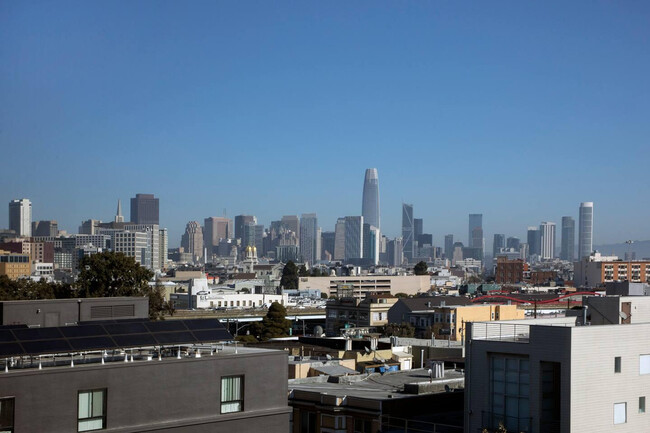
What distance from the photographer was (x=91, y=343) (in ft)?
60.2

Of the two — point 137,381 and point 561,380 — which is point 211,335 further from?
point 561,380

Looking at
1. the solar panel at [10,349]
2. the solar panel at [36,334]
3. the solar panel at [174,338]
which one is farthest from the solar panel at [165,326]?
the solar panel at [10,349]

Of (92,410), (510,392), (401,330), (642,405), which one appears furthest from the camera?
A: (401,330)

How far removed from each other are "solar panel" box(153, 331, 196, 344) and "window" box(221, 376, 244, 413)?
1.30m

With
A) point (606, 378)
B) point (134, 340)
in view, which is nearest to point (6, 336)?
point (134, 340)

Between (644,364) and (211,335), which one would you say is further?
(644,364)

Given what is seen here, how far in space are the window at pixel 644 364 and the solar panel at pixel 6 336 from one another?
13.7 meters

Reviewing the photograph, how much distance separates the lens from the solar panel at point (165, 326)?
65.3 ft

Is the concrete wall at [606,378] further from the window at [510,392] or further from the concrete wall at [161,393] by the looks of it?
the concrete wall at [161,393]

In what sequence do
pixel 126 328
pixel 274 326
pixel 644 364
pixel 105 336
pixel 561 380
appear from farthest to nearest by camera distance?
Answer: pixel 274 326 < pixel 644 364 < pixel 561 380 < pixel 126 328 < pixel 105 336

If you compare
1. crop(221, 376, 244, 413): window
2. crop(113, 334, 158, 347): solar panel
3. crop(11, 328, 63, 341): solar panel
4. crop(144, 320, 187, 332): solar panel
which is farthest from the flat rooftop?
crop(11, 328, 63, 341): solar panel

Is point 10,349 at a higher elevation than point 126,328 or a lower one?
lower

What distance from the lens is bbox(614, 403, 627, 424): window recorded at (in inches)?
822

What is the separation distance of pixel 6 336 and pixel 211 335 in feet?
14.6
